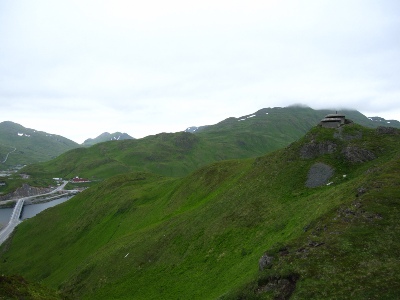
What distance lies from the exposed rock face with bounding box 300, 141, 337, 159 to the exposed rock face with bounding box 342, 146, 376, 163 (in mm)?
2873

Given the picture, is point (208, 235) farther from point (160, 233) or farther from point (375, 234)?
point (375, 234)

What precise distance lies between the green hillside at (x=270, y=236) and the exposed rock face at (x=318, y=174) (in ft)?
0.56

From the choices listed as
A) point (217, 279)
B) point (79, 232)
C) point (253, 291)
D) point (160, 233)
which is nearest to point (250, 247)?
point (217, 279)

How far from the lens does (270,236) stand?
129 feet

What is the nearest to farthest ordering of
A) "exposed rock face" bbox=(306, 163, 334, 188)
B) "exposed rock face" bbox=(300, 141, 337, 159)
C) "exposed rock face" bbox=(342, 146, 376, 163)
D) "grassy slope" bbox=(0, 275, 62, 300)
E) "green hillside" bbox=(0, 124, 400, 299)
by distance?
"green hillside" bbox=(0, 124, 400, 299) → "grassy slope" bbox=(0, 275, 62, 300) → "exposed rock face" bbox=(306, 163, 334, 188) → "exposed rock face" bbox=(342, 146, 376, 163) → "exposed rock face" bbox=(300, 141, 337, 159)

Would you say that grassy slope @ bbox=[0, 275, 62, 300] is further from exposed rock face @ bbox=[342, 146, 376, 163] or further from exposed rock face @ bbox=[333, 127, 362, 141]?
exposed rock face @ bbox=[333, 127, 362, 141]

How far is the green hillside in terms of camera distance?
23797mm

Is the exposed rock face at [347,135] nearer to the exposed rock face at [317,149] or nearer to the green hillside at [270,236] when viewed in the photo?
the green hillside at [270,236]

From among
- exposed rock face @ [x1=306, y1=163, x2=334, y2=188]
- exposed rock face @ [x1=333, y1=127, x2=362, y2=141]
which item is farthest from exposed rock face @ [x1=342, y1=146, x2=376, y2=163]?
exposed rock face @ [x1=306, y1=163, x2=334, y2=188]

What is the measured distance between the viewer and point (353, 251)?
24547 millimetres

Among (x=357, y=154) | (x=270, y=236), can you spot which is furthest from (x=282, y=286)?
(x=357, y=154)

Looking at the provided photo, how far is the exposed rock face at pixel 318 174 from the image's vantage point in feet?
167

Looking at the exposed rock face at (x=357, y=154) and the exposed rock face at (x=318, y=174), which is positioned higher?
the exposed rock face at (x=357, y=154)

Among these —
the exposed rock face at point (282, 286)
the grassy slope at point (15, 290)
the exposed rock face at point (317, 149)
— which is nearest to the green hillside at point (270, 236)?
the exposed rock face at point (282, 286)
